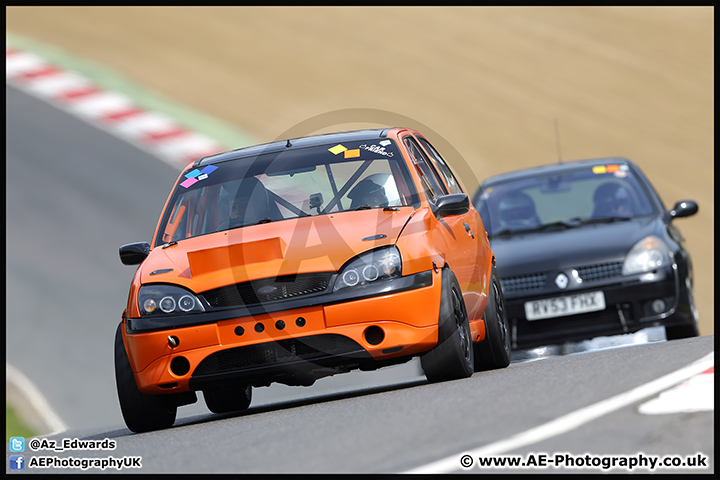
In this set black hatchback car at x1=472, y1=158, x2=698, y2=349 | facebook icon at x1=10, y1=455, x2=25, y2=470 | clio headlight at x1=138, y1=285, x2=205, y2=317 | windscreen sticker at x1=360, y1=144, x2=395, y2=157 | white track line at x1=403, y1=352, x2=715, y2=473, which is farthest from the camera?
black hatchback car at x1=472, y1=158, x2=698, y2=349

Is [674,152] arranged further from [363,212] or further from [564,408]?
[564,408]

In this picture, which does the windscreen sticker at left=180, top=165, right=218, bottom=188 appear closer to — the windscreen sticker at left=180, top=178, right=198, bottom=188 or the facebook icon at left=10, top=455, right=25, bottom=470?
the windscreen sticker at left=180, top=178, right=198, bottom=188

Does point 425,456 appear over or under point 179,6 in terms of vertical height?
under

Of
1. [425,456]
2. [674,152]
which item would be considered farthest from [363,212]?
[674,152]

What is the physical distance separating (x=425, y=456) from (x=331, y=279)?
217 cm

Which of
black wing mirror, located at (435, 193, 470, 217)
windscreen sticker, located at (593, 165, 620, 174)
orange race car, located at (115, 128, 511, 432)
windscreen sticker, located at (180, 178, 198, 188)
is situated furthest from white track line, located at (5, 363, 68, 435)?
windscreen sticker, located at (593, 165, 620, 174)

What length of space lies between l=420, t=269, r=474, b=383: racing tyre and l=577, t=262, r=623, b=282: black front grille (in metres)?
2.92

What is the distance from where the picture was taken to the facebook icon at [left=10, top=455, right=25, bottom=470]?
5992mm

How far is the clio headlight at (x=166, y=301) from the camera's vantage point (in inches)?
274

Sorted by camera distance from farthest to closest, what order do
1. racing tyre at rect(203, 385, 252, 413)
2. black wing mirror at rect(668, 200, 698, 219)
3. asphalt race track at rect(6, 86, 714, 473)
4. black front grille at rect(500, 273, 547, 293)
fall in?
black wing mirror at rect(668, 200, 698, 219), black front grille at rect(500, 273, 547, 293), racing tyre at rect(203, 385, 252, 413), asphalt race track at rect(6, 86, 714, 473)

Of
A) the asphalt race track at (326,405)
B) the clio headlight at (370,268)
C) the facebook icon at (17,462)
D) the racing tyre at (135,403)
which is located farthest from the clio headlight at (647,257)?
the facebook icon at (17,462)

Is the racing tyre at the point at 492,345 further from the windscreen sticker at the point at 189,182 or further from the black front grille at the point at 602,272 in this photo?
the windscreen sticker at the point at 189,182
